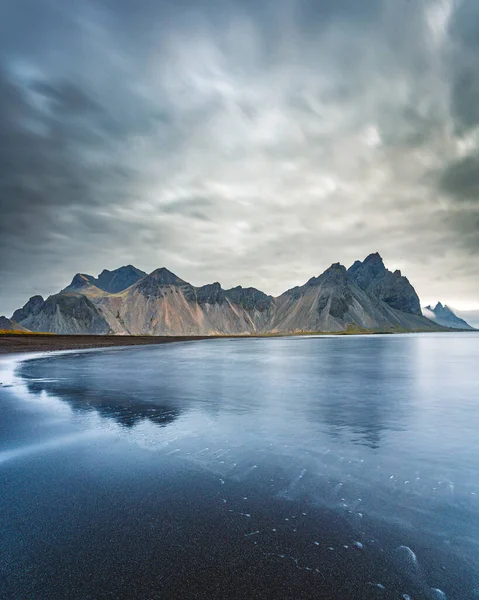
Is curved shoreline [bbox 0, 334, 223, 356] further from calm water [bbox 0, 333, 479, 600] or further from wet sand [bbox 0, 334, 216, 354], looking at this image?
calm water [bbox 0, 333, 479, 600]

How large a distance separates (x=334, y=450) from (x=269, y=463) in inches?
113

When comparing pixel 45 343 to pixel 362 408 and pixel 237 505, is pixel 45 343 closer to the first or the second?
pixel 362 408

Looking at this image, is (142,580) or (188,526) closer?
(142,580)

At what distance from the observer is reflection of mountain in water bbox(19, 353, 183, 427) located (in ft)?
58.1

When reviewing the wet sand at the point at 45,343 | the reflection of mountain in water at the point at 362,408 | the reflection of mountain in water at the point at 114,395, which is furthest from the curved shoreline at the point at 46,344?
the reflection of mountain in water at the point at 362,408

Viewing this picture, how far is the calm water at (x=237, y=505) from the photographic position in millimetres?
5535

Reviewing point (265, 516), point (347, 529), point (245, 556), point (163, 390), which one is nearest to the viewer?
point (245, 556)

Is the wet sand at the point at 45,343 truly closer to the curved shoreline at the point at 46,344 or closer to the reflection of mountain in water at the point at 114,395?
the curved shoreline at the point at 46,344

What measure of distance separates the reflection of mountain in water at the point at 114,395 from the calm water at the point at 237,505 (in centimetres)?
34

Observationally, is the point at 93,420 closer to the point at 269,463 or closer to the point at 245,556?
the point at 269,463

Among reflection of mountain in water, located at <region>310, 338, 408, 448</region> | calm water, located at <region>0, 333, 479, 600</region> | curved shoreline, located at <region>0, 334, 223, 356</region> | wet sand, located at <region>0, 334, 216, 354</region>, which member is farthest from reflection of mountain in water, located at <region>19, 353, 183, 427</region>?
wet sand, located at <region>0, 334, 216, 354</region>

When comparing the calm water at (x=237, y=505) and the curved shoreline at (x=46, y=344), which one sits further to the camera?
the curved shoreline at (x=46, y=344)

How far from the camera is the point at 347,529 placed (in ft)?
23.3

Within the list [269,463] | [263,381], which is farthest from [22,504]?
[263,381]
